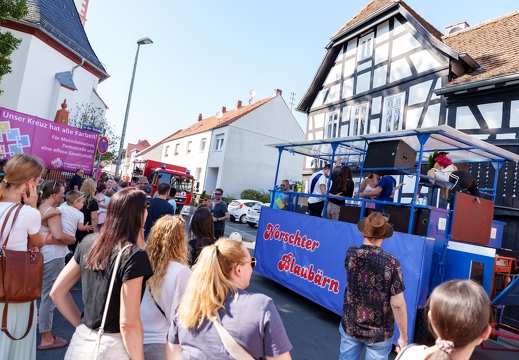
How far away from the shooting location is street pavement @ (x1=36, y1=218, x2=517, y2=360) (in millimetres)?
4566

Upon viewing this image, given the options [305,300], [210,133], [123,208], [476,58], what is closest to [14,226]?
[123,208]

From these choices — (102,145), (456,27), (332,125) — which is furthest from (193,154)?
(456,27)

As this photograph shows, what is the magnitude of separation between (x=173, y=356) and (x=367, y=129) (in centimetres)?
1315

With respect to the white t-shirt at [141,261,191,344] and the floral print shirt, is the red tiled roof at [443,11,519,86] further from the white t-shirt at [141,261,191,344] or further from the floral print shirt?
the white t-shirt at [141,261,191,344]

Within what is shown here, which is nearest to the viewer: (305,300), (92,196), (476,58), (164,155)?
(92,196)

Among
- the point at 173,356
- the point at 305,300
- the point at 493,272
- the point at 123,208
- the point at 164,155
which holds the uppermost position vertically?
the point at 164,155

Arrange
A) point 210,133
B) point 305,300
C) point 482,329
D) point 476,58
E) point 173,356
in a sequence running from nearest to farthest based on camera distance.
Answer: point 482,329 → point 173,356 → point 305,300 → point 476,58 → point 210,133

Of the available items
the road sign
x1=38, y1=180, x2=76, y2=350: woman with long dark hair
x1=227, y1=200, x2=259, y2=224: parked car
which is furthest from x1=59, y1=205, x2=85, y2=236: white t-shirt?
x1=227, y1=200, x2=259, y2=224: parked car

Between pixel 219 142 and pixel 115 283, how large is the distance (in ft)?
95.8

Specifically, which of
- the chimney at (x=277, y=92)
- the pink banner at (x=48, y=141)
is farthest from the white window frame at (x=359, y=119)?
the chimney at (x=277, y=92)

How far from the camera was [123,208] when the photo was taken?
2.13 metres

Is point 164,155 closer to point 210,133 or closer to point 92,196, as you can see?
point 210,133

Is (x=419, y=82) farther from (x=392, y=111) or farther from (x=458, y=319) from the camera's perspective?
(x=458, y=319)

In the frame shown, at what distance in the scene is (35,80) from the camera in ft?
54.4
